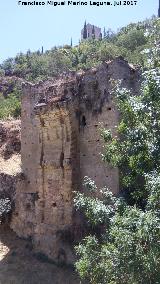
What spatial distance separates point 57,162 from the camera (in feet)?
46.8

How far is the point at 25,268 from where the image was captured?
47.5 ft

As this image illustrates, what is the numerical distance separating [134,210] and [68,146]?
695 centimetres

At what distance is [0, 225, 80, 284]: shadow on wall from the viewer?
44.3ft

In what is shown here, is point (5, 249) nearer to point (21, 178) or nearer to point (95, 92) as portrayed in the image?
point (21, 178)

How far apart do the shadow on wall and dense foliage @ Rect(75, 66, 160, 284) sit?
16.5ft

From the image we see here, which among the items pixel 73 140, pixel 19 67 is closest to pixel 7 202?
pixel 73 140

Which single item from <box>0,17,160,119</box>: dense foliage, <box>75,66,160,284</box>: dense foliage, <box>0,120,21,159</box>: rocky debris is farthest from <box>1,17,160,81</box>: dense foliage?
<box>75,66,160,284</box>: dense foliage

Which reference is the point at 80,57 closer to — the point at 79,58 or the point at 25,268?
the point at 79,58

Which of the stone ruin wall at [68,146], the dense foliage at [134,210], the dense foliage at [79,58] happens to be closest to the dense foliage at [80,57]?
the dense foliage at [79,58]

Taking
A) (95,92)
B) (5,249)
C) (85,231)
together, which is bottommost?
(5,249)

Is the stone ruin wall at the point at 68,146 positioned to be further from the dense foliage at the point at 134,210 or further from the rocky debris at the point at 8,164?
the dense foliage at the point at 134,210

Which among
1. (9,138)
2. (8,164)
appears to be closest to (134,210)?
(8,164)

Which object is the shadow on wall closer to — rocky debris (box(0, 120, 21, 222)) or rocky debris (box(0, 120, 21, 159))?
rocky debris (box(0, 120, 21, 222))

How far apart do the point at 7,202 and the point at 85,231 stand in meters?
5.08
